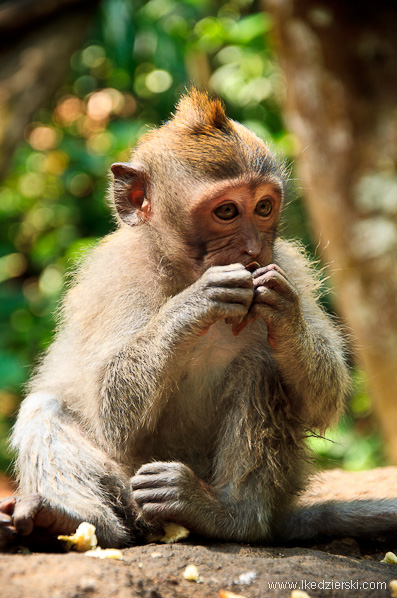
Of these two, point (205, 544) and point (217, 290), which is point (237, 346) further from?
point (205, 544)

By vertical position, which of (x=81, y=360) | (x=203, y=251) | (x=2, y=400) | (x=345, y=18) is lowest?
(x=2, y=400)

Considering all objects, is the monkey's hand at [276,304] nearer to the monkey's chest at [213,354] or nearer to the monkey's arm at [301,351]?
the monkey's arm at [301,351]

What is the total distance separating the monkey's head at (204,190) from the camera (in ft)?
13.5

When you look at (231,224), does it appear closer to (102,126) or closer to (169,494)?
(169,494)

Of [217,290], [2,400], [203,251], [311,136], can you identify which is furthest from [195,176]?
[2,400]

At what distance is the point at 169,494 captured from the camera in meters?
3.89

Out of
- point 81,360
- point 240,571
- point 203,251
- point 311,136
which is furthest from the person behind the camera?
point 311,136

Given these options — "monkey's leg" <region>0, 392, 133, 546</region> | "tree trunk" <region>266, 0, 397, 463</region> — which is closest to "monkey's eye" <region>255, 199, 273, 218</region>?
"monkey's leg" <region>0, 392, 133, 546</region>

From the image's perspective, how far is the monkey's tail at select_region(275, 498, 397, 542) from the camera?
443cm

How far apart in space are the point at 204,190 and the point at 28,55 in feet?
20.7

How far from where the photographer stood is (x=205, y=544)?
157 inches

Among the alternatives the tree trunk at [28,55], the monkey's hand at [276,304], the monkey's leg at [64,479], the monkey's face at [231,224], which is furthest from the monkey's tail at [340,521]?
the tree trunk at [28,55]

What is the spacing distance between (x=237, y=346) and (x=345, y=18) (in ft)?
12.5

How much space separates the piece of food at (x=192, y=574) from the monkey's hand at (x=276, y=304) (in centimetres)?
137
